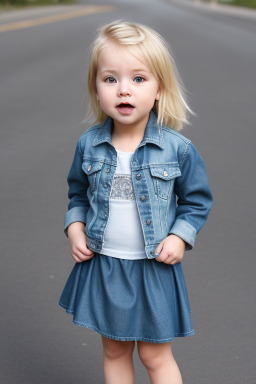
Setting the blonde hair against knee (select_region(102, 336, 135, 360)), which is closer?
the blonde hair

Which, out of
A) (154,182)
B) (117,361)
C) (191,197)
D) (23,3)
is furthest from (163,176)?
(23,3)

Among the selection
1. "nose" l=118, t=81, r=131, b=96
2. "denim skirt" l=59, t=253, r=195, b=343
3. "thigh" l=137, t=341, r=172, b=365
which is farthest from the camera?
"thigh" l=137, t=341, r=172, b=365

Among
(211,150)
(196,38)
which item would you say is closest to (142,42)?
(211,150)

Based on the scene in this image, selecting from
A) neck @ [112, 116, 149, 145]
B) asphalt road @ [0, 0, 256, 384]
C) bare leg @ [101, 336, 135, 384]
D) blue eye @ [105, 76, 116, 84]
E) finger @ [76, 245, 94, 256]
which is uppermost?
blue eye @ [105, 76, 116, 84]

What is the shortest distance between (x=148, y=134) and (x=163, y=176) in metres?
0.15

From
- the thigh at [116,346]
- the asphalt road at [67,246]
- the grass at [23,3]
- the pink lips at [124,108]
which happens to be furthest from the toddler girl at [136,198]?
the grass at [23,3]

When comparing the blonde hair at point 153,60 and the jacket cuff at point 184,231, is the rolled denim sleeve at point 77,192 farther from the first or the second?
the jacket cuff at point 184,231

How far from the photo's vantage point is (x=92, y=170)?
2.54 metres

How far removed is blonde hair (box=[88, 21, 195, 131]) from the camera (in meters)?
2.42

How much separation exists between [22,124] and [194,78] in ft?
17.0

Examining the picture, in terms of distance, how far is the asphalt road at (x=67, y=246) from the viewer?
138 inches

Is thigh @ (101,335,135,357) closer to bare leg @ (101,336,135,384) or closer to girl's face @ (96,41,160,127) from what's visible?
bare leg @ (101,336,135,384)

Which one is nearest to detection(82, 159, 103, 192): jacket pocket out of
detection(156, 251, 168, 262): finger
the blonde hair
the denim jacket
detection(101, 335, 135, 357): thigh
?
the denim jacket

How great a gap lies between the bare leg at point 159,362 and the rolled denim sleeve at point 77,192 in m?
0.49
